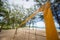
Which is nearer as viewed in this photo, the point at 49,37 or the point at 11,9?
the point at 49,37

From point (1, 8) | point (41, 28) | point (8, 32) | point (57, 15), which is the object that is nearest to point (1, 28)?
point (8, 32)

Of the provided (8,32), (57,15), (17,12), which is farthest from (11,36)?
(57,15)

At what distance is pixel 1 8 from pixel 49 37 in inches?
31.0

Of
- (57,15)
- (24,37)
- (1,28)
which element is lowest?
(24,37)

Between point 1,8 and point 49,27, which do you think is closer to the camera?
point 49,27

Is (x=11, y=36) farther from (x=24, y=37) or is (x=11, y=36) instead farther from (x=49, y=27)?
(x=49, y=27)

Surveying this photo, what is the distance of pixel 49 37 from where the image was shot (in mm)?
1978

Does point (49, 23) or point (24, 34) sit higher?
point (49, 23)

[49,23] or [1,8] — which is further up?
[1,8]

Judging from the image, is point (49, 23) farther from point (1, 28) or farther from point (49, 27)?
point (1, 28)

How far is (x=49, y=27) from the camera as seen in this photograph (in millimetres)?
1989

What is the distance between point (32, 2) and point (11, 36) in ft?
1.82

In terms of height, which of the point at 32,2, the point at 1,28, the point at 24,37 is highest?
the point at 32,2

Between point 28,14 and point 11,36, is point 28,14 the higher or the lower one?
the higher one
